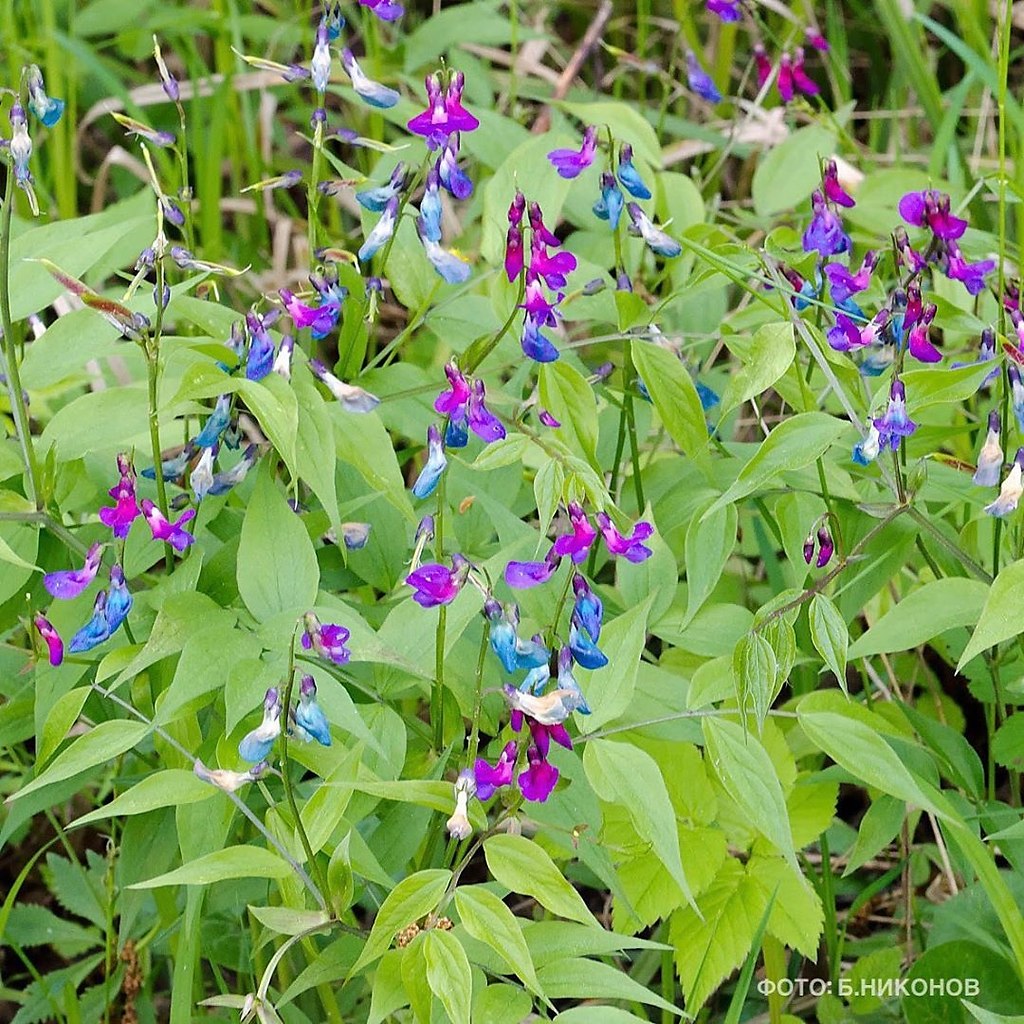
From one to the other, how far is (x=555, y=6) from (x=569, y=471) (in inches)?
116

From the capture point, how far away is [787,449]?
4.66 ft

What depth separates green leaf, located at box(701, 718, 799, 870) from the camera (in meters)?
1.40

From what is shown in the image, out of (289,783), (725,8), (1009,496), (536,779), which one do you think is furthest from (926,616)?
(725,8)

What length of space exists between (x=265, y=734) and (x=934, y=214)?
980 mm

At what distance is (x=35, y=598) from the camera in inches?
70.2

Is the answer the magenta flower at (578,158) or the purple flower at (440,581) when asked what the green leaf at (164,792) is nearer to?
the purple flower at (440,581)

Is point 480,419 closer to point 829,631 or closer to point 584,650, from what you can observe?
point 584,650

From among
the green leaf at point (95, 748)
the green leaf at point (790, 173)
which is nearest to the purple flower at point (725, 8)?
the green leaf at point (790, 173)

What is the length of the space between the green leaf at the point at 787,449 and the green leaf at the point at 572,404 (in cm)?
25

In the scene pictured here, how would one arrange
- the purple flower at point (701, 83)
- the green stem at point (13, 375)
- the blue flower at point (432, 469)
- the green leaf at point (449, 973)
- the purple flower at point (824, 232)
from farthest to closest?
1. the purple flower at point (701, 83)
2. the purple flower at point (824, 232)
3. the green stem at point (13, 375)
4. the blue flower at point (432, 469)
5. the green leaf at point (449, 973)

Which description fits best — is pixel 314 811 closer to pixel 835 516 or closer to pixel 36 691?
pixel 36 691

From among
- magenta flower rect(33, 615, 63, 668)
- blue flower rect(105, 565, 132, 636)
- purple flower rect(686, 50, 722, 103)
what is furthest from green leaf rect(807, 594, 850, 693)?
purple flower rect(686, 50, 722, 103)

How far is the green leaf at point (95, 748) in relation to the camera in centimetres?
139

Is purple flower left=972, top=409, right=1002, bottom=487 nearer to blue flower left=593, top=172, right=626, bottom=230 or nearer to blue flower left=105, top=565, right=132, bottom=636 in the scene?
blue flower left=593, top=172, right=626, bottom=230
